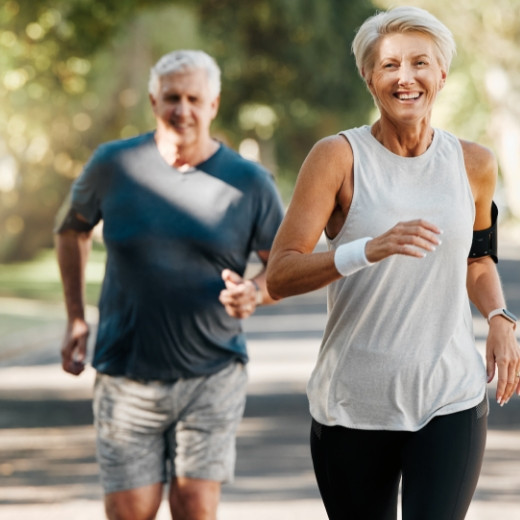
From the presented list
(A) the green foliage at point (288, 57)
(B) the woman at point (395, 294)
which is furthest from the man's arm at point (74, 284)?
(A) the green foliage at point (288, 57)

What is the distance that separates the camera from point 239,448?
8.72 metres

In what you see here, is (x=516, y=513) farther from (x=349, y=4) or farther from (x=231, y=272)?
(x=349, y=4)

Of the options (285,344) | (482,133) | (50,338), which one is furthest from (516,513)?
(482,133)

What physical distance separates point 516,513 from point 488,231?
298cm

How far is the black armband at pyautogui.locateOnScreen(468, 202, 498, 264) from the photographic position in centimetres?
400

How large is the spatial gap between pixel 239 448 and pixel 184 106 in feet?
13.6

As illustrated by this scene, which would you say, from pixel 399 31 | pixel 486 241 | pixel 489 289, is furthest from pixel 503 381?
pixel 399 31

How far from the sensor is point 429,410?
373cm

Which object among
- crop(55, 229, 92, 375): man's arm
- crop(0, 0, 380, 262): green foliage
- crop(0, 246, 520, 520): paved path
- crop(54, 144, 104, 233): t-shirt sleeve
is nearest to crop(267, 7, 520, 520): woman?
crop(54, 144, 104, 233): t-shirt sleeve

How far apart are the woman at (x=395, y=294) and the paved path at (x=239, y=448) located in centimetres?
288

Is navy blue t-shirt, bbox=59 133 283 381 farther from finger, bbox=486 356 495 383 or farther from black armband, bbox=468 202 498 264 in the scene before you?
finger, bbox=486 356 495 383

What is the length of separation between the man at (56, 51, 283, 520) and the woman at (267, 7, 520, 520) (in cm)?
100

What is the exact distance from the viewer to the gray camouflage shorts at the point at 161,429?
4.75 meters

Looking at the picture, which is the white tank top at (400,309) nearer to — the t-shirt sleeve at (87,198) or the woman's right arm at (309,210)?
the woman's right arm at (309,210)
